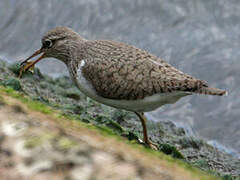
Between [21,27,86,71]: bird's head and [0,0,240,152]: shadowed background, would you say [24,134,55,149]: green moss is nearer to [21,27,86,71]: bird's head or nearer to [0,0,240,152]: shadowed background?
[21,27,86,71]: bird's head

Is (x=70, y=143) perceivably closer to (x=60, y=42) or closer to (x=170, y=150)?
(x=170, y=150)

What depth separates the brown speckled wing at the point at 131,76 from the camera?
666cm

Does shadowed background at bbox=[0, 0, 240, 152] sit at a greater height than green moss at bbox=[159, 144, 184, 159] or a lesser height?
greater

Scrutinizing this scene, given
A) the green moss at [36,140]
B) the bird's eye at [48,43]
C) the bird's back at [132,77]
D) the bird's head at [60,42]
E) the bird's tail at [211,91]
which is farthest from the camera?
the bird's eye at [48,43]

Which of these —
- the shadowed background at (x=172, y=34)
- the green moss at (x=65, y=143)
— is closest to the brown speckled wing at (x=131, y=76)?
the green moss at (x=65, y=143)

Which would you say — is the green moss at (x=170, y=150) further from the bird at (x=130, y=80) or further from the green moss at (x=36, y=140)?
the green moss at (x=36, y=140)

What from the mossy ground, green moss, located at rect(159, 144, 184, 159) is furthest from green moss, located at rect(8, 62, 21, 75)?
green moss, located at rect(159, 144, 184, 159)

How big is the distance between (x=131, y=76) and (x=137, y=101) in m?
0.41

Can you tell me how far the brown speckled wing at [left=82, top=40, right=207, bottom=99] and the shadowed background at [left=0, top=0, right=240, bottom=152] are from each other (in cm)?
546

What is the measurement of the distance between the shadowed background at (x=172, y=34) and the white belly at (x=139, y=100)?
5.36m

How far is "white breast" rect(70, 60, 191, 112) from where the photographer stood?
674 cm

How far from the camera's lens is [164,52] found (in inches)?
559

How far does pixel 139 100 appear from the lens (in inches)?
267

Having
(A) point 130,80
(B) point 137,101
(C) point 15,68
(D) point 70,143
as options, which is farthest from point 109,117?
(D) point 70,143
